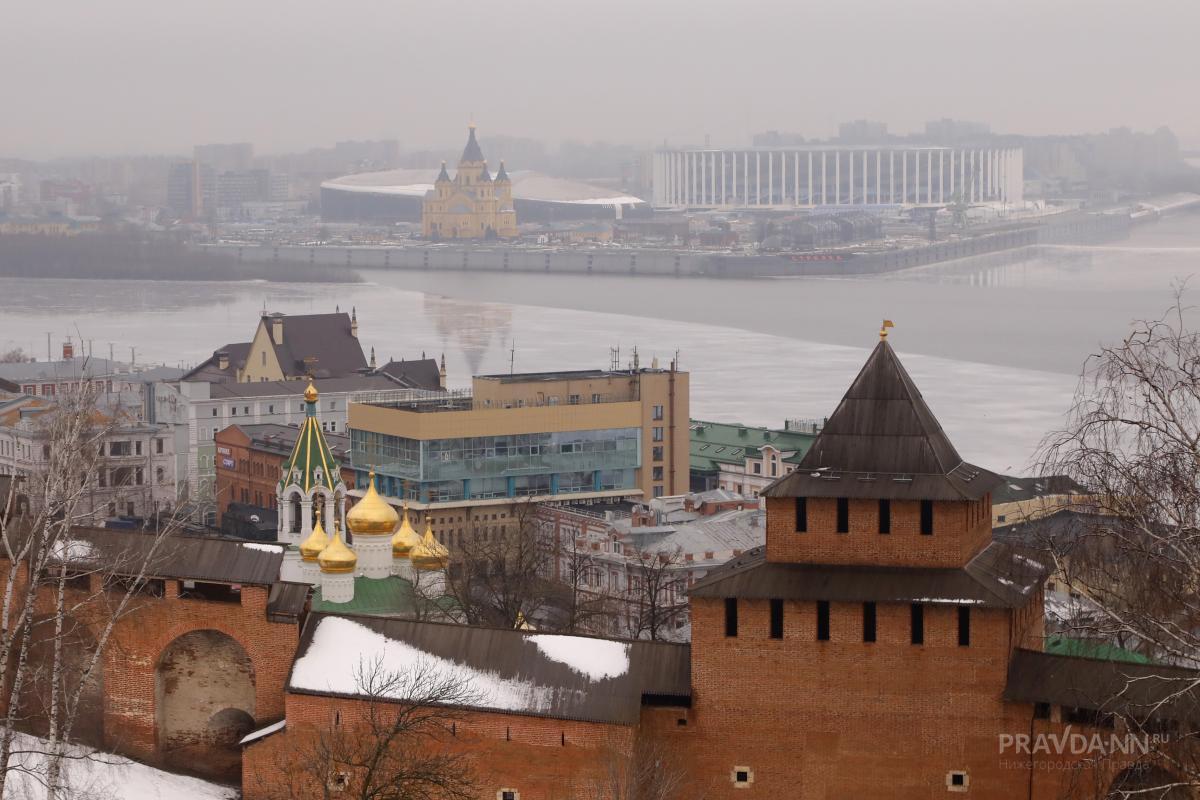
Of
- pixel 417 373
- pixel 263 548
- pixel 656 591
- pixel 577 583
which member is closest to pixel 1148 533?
pixel 263 548

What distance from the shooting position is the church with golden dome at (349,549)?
1997cm

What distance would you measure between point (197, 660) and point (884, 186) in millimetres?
143406

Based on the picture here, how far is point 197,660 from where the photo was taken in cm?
1625

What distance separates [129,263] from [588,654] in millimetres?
103530

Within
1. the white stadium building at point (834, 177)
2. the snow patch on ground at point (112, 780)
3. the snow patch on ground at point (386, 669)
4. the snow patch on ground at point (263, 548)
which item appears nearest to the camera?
the snow patch on ground at point (386, 669)

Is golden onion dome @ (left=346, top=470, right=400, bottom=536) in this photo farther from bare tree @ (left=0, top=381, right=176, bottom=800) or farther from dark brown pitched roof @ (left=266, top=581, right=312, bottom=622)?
dark brown pitched roof @ (left=266, top=581, right=312, bottom=622)

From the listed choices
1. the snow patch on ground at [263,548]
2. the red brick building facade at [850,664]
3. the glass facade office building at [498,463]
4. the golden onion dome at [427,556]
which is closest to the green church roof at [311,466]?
the golden onion dome at [427,556]

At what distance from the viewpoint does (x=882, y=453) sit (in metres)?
14.6

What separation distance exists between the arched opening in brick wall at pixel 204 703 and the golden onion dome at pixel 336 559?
3.51m

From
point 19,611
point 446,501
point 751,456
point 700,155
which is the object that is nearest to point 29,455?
point 446,501

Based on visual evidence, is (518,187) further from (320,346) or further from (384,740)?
(384,740)

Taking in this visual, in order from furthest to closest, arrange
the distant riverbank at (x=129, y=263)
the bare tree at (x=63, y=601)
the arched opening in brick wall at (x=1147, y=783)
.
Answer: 1. the distant riverbank at (x=129, y=263)
2. the bare tree at (x=63, y=601)
3. the arched opening in brick wall at (x=1147, y=783)

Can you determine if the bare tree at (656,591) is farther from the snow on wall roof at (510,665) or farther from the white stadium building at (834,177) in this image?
the white stadium building at (834,177)

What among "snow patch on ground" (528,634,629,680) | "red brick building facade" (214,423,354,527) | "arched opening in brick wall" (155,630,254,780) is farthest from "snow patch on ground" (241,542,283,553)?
"red brick building facade" (214,423,354,527)
